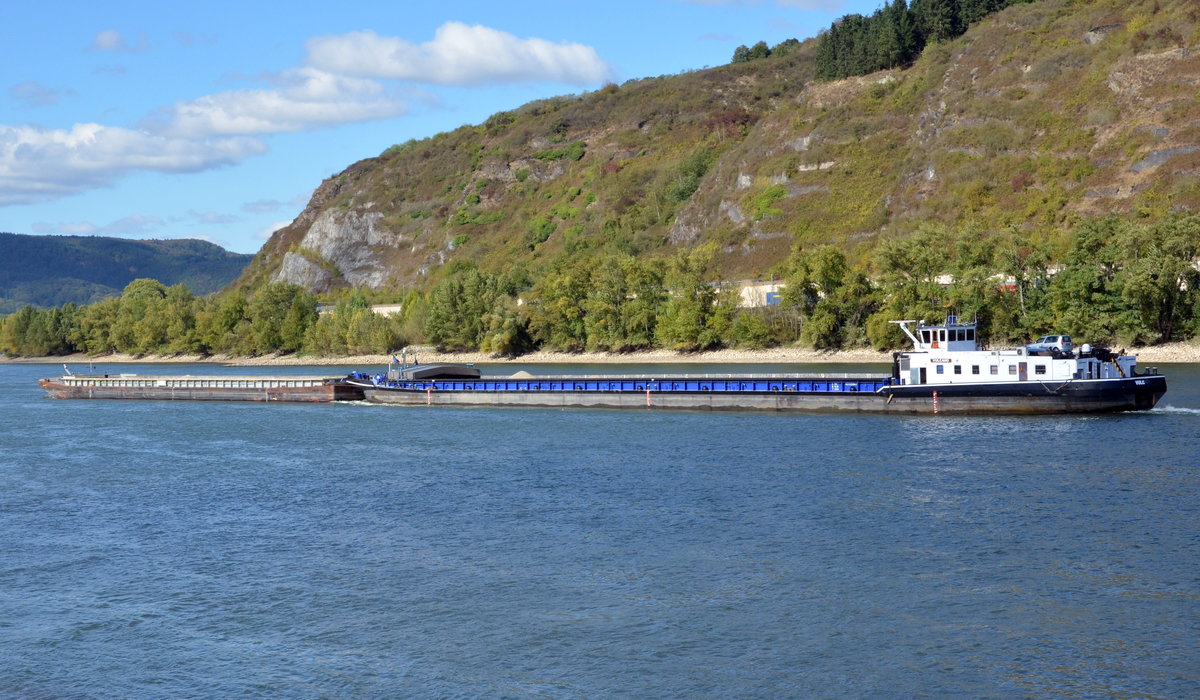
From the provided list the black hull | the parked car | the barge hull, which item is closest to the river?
the black hull

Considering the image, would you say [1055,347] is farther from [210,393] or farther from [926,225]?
[210,393]

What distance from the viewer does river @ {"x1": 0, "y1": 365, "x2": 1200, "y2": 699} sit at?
2600 cm

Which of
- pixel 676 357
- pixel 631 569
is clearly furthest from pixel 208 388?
pixel 631 569

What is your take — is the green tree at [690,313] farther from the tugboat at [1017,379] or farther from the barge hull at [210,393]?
the tugboat at [1017,379]

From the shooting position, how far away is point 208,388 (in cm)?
10350

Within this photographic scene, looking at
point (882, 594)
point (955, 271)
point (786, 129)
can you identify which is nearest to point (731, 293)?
point (955, 271)

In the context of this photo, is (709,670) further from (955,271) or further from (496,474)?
(955,271)

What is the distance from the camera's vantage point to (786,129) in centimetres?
18712

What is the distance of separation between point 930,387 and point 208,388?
225ft

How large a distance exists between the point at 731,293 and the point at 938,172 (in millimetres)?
37248

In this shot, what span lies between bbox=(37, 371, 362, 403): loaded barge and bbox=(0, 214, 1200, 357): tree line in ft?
176

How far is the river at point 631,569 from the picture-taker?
26000 mm

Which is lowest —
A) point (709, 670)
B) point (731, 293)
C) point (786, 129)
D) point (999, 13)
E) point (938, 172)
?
point (709, 670)

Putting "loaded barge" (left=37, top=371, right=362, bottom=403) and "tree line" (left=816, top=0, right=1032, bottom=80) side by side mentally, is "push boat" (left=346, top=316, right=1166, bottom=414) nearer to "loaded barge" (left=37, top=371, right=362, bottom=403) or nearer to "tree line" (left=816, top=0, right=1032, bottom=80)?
"loaded barge" (left=37, top=371, right=362, bottom=403)
